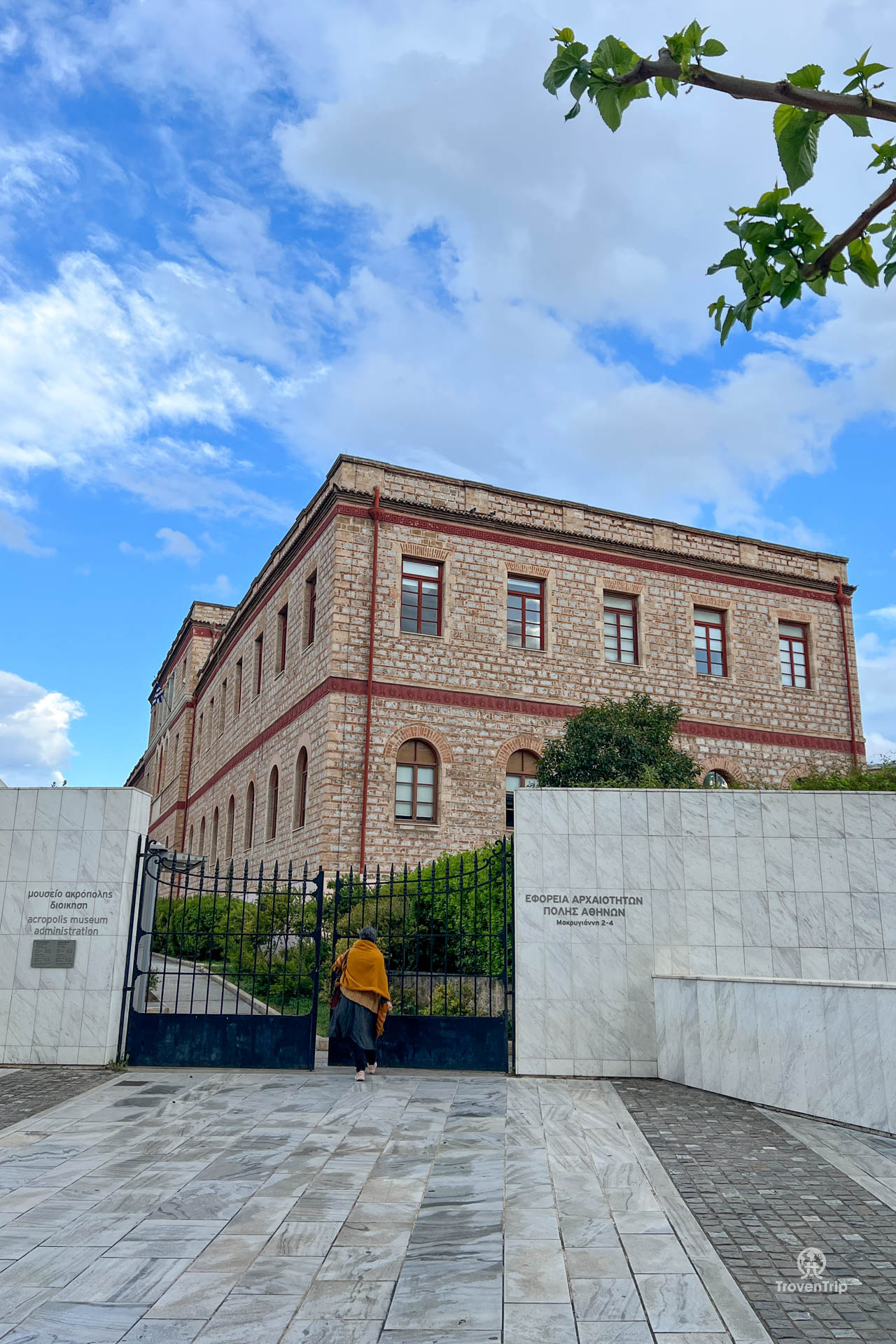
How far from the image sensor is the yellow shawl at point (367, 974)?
32.3 feet

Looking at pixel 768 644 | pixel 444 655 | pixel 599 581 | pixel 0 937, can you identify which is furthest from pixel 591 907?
pixel 768 644

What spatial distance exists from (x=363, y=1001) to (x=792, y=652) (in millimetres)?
19490

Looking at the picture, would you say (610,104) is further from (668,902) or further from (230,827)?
(230,827)

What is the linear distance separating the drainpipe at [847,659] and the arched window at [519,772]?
9019 mm

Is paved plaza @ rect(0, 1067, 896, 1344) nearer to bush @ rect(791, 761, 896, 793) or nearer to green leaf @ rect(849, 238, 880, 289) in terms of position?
green leaf @ rect(849, 238, 880, 289)

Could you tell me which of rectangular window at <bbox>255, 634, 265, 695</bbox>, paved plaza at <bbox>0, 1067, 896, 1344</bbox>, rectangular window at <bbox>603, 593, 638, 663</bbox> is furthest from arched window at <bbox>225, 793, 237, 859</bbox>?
paved plaza at <bbox>0, 1067, 896, 1344</bbox>

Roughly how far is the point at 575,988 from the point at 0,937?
230 inches

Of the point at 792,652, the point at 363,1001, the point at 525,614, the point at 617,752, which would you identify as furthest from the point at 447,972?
the point at 792,652

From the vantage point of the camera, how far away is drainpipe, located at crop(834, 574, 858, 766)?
26250 mm

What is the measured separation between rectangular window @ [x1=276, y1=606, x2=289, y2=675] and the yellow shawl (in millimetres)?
15497

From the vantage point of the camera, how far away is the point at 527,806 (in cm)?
1055

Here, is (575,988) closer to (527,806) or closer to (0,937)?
(527,806)

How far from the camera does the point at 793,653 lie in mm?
26484

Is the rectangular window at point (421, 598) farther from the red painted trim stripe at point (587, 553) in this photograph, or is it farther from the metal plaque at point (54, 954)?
the metal plaque at point (54, 954)
